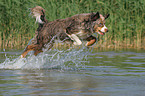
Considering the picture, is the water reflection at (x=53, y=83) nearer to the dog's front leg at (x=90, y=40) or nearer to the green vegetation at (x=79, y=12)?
the dog's front leg at (x=90, y=40)

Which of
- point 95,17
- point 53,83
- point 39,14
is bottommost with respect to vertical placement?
point 53,83

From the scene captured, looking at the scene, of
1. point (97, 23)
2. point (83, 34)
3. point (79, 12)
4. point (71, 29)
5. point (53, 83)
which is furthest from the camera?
point (79, 12)

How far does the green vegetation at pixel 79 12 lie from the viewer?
1678cm

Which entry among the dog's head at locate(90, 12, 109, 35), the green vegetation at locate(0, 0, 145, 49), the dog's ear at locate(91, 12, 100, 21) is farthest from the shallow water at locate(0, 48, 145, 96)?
the green vegetation at locate(0, 0, 145, 49)

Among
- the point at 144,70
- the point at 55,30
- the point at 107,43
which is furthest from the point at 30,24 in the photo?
the point at 144,70

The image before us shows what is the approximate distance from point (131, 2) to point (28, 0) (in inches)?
180

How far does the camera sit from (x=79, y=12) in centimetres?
1681

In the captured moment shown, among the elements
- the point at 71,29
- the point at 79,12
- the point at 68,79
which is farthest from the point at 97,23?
the point at 79,12

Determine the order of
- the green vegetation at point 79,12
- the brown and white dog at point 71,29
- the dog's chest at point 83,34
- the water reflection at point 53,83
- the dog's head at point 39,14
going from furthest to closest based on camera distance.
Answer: the green vegetation at point 79,12 < the dog's head at point 39,14 < the dog's chest at point 83,34 < the brown and white dog at point 71,29 < the water reflection at point 53,83

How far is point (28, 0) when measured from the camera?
16828 millimetres

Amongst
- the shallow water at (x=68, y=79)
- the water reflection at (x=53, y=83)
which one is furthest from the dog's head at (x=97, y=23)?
the water reflection at (x=53, y=83)

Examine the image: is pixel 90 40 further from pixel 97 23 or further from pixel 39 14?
pixel 39 14

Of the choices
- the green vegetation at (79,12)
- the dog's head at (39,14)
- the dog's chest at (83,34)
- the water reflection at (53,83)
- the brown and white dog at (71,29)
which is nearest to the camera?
the water reflection at (53,83)

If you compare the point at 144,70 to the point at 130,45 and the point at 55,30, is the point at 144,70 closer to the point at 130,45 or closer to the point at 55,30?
the point at 55,30
